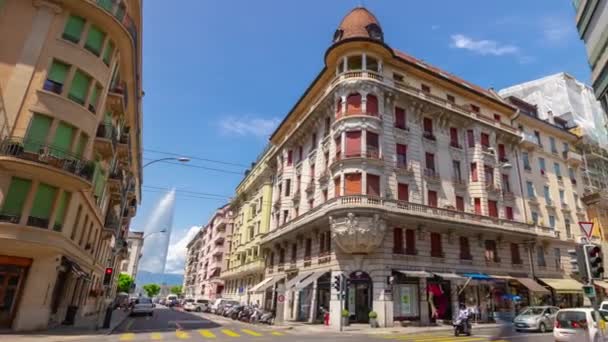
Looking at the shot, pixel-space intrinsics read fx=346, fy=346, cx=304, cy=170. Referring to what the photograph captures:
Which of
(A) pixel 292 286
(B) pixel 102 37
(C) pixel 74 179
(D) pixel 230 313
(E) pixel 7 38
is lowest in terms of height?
(D) pixel 230 313

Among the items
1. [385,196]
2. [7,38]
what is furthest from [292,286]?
[7,38]

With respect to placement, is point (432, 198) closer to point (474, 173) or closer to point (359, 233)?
point (474, 173)

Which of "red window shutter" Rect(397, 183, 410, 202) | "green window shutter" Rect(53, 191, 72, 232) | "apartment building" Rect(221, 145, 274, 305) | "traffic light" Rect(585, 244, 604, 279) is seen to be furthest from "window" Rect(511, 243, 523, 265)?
"green window shutter" Rect(53, 191, 72, 232)

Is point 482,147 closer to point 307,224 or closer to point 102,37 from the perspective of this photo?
point 307,224

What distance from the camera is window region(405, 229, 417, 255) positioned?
25266mm

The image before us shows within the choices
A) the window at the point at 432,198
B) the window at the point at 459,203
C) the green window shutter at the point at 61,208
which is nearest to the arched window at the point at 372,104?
the window at the point at 432,198

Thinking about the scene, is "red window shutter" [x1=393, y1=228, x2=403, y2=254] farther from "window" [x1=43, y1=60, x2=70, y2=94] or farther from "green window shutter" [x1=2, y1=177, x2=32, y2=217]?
"window" [x1=43, y1=60, x2=70, y2=94]

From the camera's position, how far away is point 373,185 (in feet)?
83.7

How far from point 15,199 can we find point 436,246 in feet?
85.6

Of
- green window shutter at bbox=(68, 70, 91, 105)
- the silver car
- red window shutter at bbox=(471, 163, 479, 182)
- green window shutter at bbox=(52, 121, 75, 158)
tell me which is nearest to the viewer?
green window shutter at bbox=(52, 121, 75, 158)

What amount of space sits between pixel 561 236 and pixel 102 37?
4286cm

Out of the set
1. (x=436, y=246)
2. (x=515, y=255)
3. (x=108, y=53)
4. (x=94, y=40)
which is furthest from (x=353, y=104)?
(x=515, y=255)

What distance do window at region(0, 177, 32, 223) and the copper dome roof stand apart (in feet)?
78.8

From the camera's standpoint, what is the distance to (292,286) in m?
27.9
